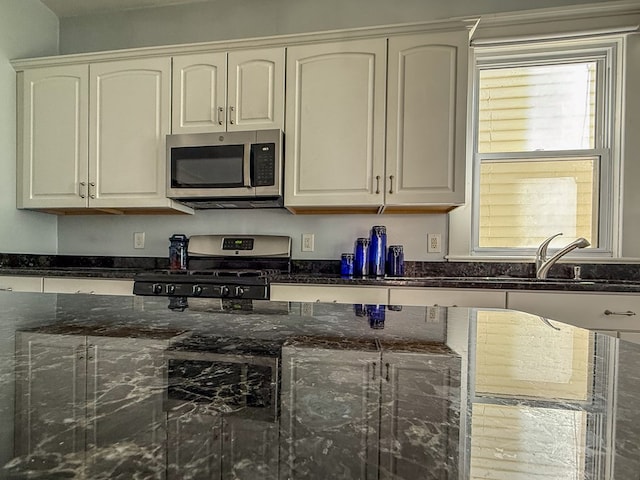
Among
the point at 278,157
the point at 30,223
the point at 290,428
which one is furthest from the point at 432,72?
the point at 30,223

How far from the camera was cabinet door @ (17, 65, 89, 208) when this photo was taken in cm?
254

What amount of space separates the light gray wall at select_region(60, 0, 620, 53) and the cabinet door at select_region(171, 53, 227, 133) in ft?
1.75

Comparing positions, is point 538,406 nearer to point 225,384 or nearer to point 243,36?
point 225,384

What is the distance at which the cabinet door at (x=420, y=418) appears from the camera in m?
0.26

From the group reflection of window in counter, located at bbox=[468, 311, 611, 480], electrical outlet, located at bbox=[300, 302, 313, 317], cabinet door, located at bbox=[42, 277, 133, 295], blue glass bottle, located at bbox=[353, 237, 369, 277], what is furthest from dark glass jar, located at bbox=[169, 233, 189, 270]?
reflection of window in counter, located at bbox=[468, 311, 611, 480]

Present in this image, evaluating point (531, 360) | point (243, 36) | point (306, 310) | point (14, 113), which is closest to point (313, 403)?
point (531, 360)

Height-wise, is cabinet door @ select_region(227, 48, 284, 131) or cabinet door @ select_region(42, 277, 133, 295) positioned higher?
cabinet door @ select_region(227, 48, 284, 131)

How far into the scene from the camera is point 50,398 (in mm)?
366

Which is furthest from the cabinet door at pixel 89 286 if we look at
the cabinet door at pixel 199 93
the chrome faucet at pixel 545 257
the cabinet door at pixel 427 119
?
the chrome faucet at pixel 545 257

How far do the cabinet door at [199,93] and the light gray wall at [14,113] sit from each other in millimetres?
1289

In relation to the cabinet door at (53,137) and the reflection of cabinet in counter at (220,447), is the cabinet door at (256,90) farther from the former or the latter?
the reflection of cabinet in counter at (220,447)

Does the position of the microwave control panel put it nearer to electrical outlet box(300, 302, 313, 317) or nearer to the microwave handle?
the microwave handle

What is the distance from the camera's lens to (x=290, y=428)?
0.31 m

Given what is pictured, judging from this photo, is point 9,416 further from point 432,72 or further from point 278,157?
point 432,72
